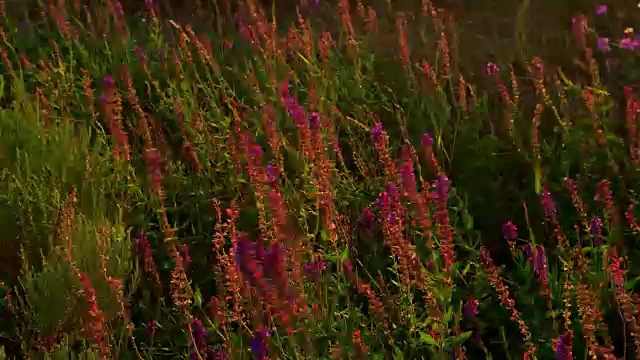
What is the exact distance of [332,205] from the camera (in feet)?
8.39

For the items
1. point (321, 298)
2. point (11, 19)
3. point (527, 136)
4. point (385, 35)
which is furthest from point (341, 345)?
point (11, 19)

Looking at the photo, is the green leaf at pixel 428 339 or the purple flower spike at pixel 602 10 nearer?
the green leaf at pixel 428 339

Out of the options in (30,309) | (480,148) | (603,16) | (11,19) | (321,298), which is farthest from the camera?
(11,19)

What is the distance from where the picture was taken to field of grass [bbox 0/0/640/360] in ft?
7.18

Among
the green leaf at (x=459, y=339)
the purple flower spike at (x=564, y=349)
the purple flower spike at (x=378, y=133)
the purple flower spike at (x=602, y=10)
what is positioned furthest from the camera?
the purple flower spike at (x=602, y=10)

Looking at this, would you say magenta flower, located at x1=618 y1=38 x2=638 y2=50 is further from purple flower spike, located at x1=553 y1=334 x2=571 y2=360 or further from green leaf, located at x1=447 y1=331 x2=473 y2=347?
purple flower spike, located at x1=553 y1=334 x2=571 y2=360

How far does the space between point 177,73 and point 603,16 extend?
2220 millimetres

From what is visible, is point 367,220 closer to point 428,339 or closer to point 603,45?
point 428,339

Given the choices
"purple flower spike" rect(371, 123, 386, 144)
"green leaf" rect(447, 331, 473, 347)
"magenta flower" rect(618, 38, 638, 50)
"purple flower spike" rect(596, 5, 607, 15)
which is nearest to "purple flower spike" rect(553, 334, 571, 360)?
"green leaf" rect(447, 331, 473, 347)

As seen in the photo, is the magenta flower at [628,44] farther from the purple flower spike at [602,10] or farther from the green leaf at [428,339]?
the green leaf at [428,339]

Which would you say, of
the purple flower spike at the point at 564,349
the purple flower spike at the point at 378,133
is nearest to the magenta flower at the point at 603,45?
the purple flower spike at the point at 378,133

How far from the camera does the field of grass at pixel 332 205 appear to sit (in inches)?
86.2

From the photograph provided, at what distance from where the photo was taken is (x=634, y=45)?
385cm

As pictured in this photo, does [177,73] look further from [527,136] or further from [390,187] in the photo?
[390,187]
